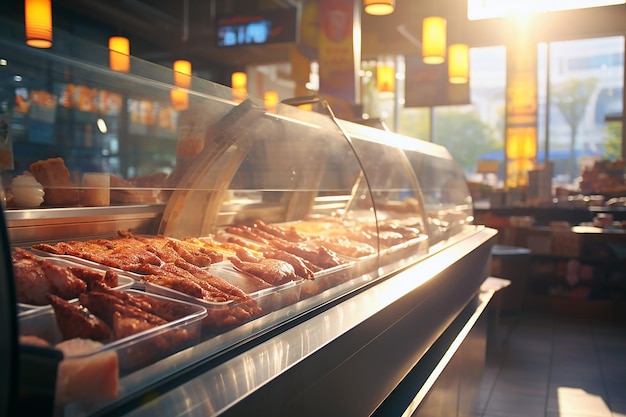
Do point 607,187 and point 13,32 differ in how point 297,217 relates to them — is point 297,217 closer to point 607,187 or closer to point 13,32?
point 13,32

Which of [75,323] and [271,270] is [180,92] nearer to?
[271,270]

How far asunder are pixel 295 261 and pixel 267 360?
834 millimetres

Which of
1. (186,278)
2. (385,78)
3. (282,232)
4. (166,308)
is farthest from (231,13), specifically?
(166,308)

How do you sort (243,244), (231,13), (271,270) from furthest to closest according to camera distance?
(231,13) → (243,244) → (271,270)

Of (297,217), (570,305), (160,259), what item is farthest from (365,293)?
(570,305)

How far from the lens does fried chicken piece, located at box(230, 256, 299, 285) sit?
6.14ft

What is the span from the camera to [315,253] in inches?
94.6

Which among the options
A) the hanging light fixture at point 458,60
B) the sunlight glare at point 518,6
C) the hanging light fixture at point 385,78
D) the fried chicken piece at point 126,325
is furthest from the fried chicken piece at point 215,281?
the hanging light fixture at point 385,78

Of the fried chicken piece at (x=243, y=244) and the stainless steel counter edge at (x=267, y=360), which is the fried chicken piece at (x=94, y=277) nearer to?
the stainless steel counter edge at (x=267, y=360)

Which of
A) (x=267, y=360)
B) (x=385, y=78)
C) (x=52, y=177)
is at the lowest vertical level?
(x=267, y=360)

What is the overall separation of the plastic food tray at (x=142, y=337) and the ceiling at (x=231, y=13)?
24.5 feet

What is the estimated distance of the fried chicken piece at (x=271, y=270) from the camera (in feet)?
6.14

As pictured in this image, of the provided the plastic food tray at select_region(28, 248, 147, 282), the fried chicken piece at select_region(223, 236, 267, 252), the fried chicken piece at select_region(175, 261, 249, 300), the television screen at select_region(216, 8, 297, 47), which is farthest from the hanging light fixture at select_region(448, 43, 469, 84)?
the plastic food tray at select_region(28, 248, 147, 282)

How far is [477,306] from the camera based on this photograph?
13.1 feet
